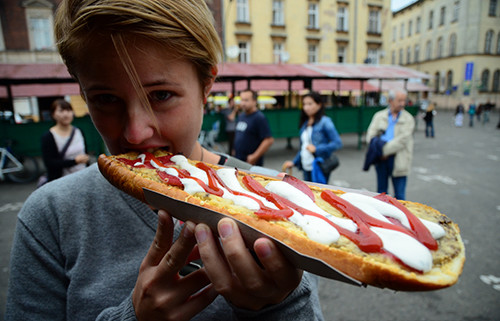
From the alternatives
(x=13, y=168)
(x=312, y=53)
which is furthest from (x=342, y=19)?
(x=13, y=168)

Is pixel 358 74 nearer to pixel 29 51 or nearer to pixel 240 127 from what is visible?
pixel 240 127

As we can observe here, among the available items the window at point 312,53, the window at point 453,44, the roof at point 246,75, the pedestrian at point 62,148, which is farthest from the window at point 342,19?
the pedestrian at point 62,148

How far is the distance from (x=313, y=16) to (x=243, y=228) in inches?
1291

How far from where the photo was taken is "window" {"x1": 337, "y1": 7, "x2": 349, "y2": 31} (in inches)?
1200

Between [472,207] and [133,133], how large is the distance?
23.2 feet

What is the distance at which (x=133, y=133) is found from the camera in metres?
1.18

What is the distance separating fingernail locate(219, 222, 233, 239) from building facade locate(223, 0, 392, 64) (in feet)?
82.1

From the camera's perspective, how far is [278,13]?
91.4 feet

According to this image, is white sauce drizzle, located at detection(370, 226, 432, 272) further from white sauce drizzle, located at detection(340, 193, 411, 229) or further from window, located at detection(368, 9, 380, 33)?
window, located at detection(368, 9, 380, 33)

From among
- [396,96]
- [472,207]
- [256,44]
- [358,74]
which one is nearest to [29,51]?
[256,44]

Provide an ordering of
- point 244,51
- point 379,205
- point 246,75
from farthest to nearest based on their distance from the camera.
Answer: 1. point 244,51
2. point 246,75
3. point 379,205

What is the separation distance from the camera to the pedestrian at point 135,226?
0.96 metres

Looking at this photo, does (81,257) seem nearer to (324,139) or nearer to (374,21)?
(324,139)

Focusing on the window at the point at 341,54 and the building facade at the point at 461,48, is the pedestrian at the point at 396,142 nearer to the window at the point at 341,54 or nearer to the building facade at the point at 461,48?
the window at the point at 341,54
